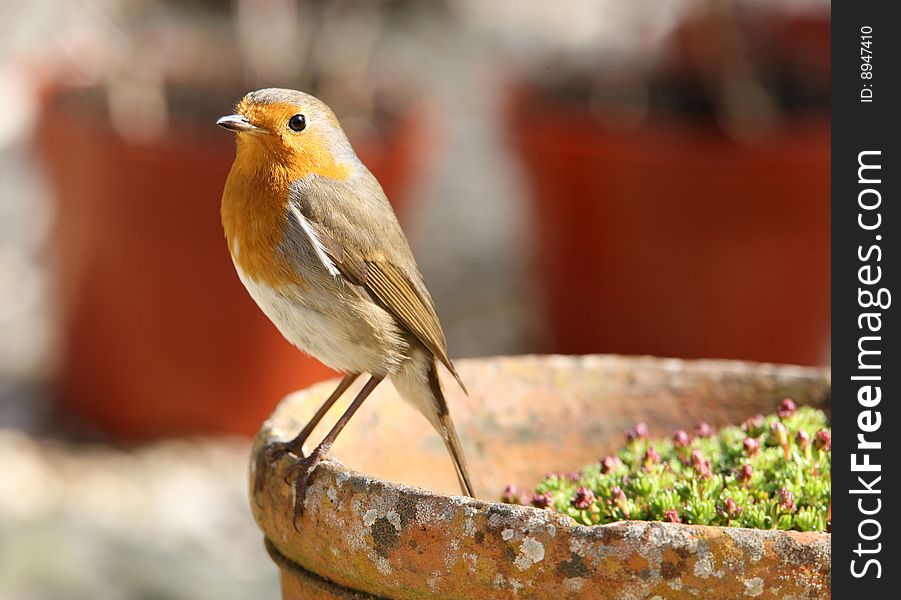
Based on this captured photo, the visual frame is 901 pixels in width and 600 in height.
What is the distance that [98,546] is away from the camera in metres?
5.46

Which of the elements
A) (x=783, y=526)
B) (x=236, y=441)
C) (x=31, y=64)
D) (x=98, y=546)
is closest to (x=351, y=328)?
(x=783, y=526)

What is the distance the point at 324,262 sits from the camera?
2850 mm

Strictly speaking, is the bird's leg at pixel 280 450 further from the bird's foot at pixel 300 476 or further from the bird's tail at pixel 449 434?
the bird's tail at pixel 449 434

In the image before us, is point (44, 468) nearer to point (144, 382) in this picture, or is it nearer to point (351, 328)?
point (144, 382)

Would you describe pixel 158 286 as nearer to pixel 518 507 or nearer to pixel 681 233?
pixel 681 233

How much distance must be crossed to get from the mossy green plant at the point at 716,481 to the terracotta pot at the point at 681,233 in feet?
11.2

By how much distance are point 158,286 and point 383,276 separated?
330cm

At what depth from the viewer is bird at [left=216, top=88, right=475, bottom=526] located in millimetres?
2826

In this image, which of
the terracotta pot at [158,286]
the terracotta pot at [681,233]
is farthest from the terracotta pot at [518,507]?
the terracotta pot at [681,233]

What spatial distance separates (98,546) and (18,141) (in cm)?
398

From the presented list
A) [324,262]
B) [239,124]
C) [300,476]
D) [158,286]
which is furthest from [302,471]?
[158,286]

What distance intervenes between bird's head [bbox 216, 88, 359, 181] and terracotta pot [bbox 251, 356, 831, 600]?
0.49m

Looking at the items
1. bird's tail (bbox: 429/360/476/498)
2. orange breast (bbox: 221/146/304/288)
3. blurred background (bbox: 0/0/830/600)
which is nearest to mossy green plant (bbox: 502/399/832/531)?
bird's tail (bbox: 429/360/476/498)

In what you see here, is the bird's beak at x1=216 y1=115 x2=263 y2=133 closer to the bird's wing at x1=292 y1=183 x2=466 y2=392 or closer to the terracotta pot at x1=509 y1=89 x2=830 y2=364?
the bird's wing at x1=292 y1=183 x2=466 y2=392
